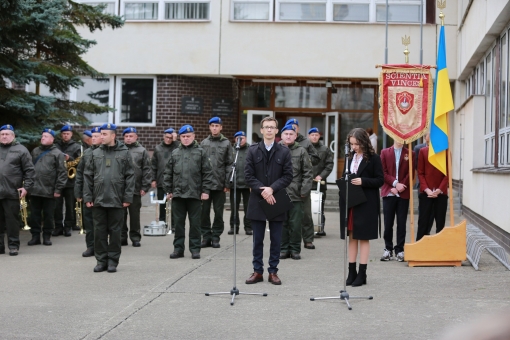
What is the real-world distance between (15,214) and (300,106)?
570 inches

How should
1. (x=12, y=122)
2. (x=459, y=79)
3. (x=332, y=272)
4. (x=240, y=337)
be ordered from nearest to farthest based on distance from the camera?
(x=240, y=337) < (x=332, y=272) < (x=12, y=122) < (x=459, y=79)

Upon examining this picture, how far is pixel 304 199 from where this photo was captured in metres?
12.0

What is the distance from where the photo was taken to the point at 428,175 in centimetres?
1077

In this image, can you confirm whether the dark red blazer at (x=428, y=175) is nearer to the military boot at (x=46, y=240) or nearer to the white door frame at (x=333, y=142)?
the military boot at (x=46, y=240)

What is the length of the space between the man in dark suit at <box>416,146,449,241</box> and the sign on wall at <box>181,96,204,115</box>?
537 inches

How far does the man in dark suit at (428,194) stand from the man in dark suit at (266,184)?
2.71 metres

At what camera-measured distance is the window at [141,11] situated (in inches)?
934

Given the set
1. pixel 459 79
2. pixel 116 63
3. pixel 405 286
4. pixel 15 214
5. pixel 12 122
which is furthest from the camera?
pixel 116 63

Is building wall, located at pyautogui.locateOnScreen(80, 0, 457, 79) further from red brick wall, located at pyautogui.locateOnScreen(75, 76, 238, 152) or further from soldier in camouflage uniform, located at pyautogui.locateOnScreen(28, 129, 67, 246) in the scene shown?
soldier in camouflage uniform, located at pyautogui.locateOnScreen(28, 129, 67, 246)

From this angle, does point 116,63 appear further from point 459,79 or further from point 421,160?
point 421,160

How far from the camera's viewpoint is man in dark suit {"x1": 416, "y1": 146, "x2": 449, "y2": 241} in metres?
10.7

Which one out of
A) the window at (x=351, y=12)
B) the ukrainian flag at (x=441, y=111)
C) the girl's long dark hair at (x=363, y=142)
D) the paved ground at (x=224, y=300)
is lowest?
the paved ground at (x=224, y=300)

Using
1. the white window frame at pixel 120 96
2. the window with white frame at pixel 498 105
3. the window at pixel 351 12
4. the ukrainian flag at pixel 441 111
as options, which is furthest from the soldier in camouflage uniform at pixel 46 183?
the window at pixel 351 12

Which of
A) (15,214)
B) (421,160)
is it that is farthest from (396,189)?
Answer: (15,214)
